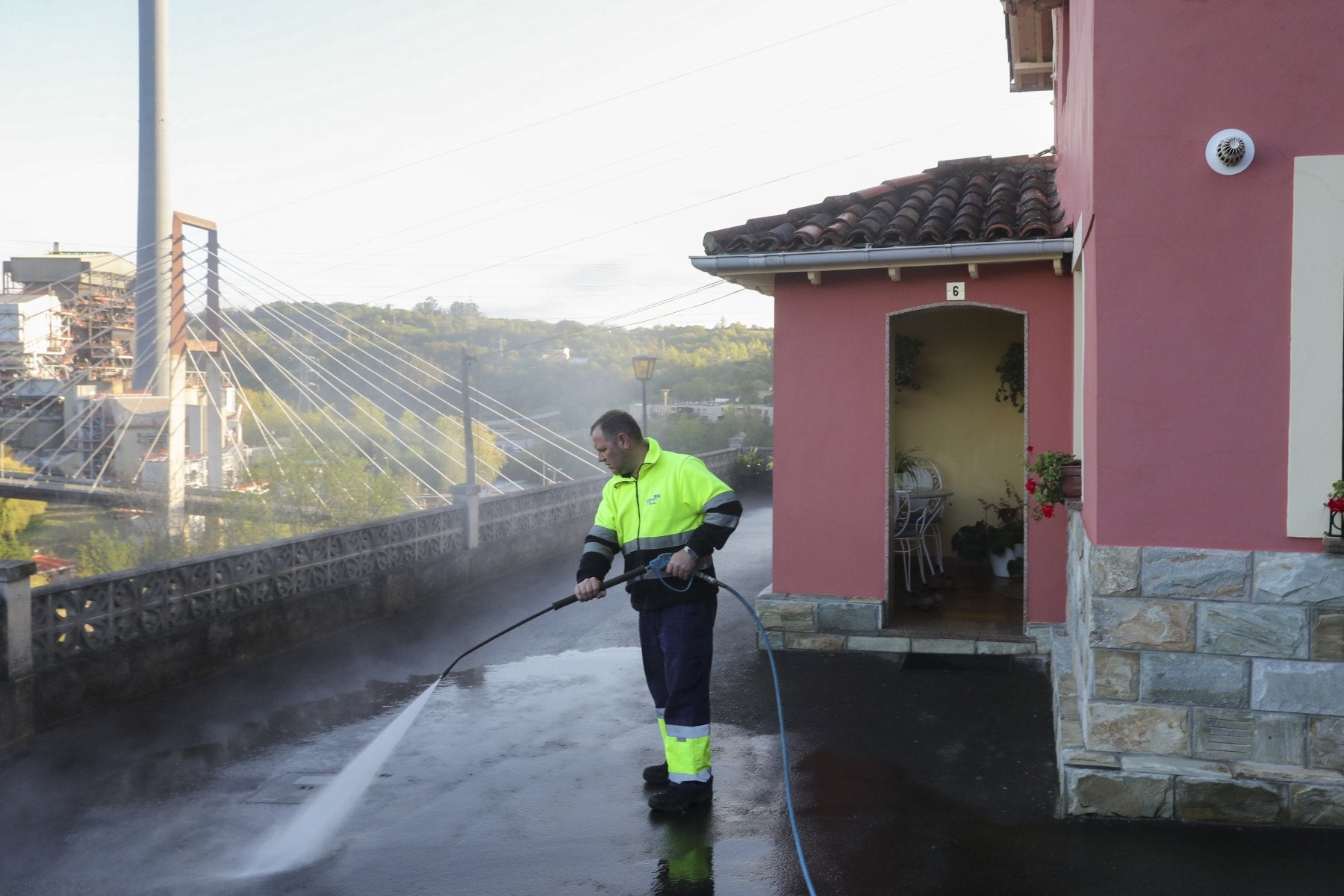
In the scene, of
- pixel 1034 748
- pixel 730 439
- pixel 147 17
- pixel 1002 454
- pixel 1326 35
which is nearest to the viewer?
pixel 1326 35

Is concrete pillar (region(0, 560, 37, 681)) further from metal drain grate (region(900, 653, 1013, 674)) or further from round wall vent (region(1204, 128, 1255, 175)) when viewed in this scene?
round wall vent (region(1204, 128, 1255, 175))

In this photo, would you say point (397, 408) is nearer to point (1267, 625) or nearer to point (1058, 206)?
point (1058, 206)

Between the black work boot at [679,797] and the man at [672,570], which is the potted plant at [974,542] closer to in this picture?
the man at [672,570]

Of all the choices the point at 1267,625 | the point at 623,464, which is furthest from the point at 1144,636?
the point at 623,464

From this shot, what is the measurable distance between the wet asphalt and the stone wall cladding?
0.15 m

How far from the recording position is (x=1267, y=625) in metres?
4.43

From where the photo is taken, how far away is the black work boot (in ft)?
16.0

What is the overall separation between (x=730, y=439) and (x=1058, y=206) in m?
23.7

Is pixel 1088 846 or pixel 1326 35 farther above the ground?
pixel 1326 35

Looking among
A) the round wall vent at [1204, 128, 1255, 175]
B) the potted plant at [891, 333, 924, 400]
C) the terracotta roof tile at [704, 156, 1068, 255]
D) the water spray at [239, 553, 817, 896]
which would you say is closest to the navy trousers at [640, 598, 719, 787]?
the water spray at [239, 553, 817, 896]

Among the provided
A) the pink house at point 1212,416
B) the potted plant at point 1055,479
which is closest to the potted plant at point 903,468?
the potted plant at point 1055,479

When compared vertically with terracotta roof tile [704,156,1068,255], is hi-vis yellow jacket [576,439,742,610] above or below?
below

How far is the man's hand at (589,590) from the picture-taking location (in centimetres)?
488

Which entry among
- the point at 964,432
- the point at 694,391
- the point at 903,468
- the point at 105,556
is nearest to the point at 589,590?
the point at 903,468
